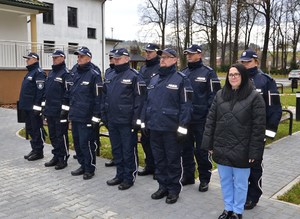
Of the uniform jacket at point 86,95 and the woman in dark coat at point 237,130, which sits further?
the uniform jacket at point 86,95

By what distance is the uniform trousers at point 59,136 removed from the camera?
21.2ft

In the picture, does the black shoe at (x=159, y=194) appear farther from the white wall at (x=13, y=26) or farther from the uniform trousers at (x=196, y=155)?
the white wall at (x=13, y=26)

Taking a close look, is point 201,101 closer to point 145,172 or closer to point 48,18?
point 145,172

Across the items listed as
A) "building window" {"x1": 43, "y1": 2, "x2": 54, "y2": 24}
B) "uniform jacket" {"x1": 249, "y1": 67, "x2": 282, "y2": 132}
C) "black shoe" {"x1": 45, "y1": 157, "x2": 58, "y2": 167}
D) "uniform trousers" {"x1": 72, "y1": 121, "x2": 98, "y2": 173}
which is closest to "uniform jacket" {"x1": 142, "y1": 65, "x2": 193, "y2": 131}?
"uniform jacket" {"x1": 249, "y1": 67, "x2": 282, "y2": 132}

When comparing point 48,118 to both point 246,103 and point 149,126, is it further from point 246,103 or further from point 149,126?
point 246,103

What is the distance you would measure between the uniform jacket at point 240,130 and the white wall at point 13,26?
16.0 meters

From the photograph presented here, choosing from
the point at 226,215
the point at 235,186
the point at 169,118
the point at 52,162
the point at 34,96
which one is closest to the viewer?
the point at 235,186

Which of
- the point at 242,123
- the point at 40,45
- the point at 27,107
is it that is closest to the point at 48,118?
the point at 27,107

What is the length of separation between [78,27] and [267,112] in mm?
30486

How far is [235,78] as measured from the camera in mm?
3973

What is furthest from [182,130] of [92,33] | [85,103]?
[92,33]

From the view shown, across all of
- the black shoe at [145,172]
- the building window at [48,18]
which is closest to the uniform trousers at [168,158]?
the black shoe at [145,172]

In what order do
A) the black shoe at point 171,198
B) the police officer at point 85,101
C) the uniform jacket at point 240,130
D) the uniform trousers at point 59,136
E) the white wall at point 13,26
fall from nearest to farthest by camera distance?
1. the uniform jacket at point 240,130
2. the black shoe at point 171,198
3. the police officer at point 85,101
4. the uniform trousers at point 59,136
5. the white wall at point 13,26

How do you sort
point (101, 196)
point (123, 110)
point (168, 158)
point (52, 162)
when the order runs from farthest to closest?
point (52, 162), point (123, 110), point (101, 196), point (168, 158)
